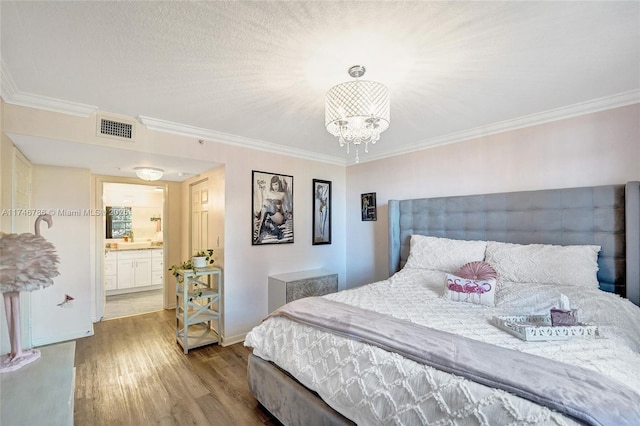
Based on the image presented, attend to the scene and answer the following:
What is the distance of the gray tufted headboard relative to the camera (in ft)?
7.16

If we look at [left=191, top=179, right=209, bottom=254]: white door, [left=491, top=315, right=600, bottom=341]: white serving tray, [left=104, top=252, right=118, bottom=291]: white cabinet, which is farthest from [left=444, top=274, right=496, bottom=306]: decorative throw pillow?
[left=104, top=252, right=118, bottom=291]: white cabinet

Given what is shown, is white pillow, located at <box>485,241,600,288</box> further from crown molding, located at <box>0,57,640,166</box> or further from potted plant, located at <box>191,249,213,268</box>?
potted plant, located at <box>191,249,213,268</box>

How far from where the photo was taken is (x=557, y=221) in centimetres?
255

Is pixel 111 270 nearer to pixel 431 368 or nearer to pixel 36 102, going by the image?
pixel 36 102

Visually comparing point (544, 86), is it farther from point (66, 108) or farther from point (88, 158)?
point (88, 158)

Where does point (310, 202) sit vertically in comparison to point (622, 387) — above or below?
above

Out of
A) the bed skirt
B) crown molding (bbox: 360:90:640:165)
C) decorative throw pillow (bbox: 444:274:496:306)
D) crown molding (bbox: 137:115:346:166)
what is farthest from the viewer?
crown molding (bbox: 137:115:346:166)

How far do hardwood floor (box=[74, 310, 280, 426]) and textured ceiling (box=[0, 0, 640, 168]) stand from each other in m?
2.36

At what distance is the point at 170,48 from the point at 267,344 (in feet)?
6.53

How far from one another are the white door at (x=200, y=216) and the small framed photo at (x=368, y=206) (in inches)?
87.3

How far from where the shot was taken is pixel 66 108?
2.33m

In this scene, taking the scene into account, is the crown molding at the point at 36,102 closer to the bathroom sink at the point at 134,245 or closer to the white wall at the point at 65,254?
the white wall at the point at 65,254

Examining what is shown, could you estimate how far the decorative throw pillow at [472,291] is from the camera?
7.10ft

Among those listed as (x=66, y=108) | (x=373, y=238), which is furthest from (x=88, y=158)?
(x=373, y=238)
